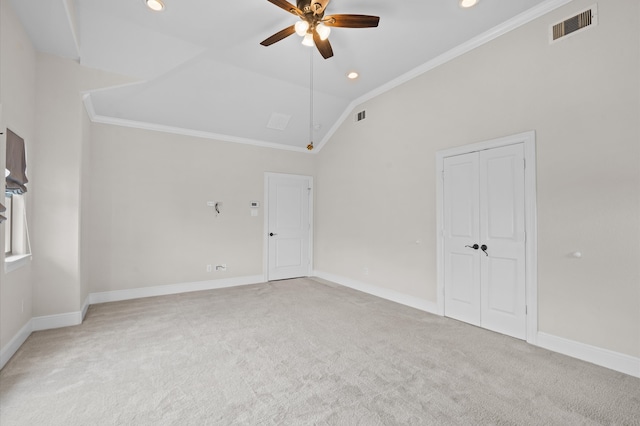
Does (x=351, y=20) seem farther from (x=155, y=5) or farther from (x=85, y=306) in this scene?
(x=85, y=306)

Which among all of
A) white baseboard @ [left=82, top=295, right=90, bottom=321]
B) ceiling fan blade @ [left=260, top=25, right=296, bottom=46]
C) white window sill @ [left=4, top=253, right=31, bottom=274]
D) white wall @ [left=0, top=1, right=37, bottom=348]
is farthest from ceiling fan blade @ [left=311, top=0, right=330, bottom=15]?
white baseboard @ [left=82, top=295, right=90, bottom=321]

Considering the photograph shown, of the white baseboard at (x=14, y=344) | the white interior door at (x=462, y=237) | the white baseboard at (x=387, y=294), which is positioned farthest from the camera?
the white baseboard at (x=387, y=294)

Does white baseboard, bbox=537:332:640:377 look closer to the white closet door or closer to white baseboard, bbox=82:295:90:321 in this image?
the white closet door

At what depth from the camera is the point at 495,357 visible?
282cm

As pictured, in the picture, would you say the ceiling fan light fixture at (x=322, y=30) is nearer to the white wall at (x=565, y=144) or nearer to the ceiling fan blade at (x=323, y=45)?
the ceiling fan blade at (x=323, y=45)

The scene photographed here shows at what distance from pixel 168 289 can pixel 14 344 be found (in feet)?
7.34

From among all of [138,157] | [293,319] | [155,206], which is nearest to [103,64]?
[138,157]

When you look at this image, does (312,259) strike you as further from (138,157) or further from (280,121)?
(138,157)

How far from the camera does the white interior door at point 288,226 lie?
6.16 m

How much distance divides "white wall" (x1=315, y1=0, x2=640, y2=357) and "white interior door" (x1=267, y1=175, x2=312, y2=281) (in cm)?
260

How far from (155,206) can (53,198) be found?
5.17 feet

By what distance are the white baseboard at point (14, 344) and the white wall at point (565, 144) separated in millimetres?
4455

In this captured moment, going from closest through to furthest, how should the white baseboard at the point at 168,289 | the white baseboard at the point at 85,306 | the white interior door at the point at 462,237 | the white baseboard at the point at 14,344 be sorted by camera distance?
1. the white baseboard at the point at 14,344
2. the white interior door at the point at 462,237
3. the white baseboard at the point at 85,306
4. the white baseboard at the point at 168,289

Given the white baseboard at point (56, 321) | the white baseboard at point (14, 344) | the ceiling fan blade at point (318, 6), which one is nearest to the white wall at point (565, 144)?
the ceiling fan blade at point (318, 6)
